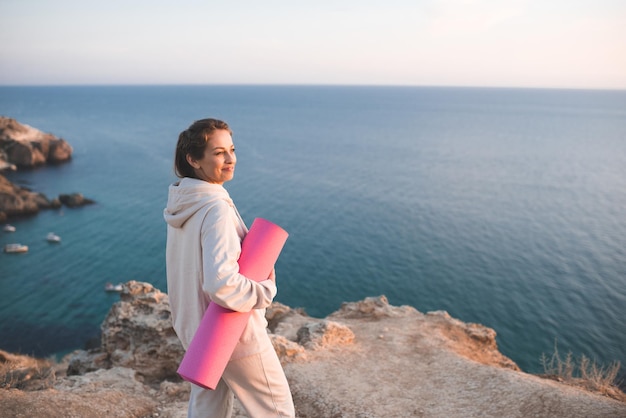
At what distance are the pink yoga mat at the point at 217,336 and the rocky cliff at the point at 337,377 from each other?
381 cm

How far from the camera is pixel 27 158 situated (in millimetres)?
64562

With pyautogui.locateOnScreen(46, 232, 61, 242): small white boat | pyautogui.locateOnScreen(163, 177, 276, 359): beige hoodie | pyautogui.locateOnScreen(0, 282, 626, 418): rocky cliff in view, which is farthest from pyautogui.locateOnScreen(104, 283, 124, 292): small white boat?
pyautogui.locateOnScreen(163, 177, 276, 359): beige hoodie

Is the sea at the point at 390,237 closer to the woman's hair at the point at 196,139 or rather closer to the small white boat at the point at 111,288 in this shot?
the small white boat at the point at 111,288

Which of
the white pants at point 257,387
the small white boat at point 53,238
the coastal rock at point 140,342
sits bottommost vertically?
the small white boat at point 53,238

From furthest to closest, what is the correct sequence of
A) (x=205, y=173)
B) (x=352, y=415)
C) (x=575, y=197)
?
(x=575, y=197), (x=352, y=415), (x=205, y=173)

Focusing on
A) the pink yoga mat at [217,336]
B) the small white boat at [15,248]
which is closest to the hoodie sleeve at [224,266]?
the pink yoga mat at [217,336]

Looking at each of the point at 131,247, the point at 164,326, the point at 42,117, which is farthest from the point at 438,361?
the point at 42,117

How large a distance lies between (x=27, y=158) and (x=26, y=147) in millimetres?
1743

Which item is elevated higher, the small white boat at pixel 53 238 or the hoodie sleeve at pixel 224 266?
the hoodie sleeve at pixel 224 266

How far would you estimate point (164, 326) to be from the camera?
938 cm

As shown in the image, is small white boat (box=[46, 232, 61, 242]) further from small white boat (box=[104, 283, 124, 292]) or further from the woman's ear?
the woman's ear

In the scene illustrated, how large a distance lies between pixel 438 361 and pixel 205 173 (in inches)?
318

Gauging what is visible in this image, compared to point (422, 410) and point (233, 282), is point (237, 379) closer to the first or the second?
point (233, 282)

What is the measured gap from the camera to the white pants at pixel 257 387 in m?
3.27
